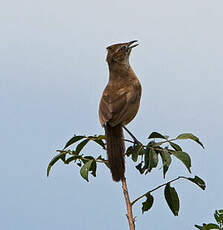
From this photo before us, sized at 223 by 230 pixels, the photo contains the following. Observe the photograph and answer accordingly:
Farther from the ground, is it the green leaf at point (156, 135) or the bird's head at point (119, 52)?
the bird's head at point (119, 52)

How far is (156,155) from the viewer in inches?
123

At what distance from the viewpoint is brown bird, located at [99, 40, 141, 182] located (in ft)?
11.7

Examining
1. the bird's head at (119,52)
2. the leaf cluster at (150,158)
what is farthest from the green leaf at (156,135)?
the bird's head at (119,52)

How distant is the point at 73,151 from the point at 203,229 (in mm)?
1152

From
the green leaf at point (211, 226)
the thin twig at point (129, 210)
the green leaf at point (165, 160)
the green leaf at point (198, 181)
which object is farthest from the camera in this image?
the green leaf at point (198, 181)

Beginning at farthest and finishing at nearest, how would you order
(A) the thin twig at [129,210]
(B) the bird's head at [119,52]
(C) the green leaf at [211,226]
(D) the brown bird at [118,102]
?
(B) the bird's head at [119,52], (D) the brown bird at [118,102], (C) the green leaf at [211,226], (A) the thin twig at [129,210]

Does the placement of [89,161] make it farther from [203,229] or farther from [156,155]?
[203,229]

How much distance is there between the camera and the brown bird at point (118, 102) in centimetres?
357

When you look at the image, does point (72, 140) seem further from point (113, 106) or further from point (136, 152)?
point (113, 106)

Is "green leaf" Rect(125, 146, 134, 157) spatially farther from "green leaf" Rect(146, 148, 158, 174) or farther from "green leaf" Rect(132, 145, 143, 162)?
"green leaf" Rect(146, 148, 158, 174)

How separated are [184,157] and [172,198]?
0.37 meters

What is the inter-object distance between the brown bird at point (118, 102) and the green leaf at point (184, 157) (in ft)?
1.58

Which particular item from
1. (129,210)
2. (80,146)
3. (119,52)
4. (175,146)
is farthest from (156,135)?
(119,52)

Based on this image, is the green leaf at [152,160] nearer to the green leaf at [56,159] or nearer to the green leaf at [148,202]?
the green leaf at [148,202]
